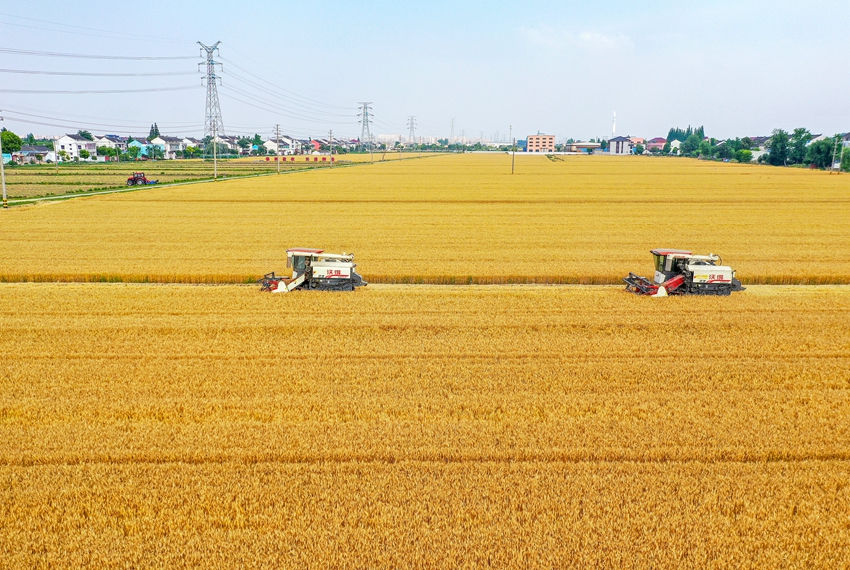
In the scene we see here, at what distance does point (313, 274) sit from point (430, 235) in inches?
543

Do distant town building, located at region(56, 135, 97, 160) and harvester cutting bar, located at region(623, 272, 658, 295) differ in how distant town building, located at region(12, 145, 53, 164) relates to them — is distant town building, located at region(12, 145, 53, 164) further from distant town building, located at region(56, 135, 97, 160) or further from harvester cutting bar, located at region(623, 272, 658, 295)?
harvester cutting bar, located at region(623, 272, 658, 295)

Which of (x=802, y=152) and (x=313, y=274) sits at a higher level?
(x=802, y=152)

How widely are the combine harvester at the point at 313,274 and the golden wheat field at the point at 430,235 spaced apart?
2.72 meters

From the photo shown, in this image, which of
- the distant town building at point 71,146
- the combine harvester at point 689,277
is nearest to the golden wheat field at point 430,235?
the combine harvester at point 689,277

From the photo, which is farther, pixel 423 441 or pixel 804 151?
pixel 804 151

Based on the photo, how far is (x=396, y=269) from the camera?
2481cm

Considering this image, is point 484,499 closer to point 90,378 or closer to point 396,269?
point 90,378

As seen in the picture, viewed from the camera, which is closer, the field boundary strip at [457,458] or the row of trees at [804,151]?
the field boundary strip at [457,458]

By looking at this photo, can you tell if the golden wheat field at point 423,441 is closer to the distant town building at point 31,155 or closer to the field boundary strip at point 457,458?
the field boundary strip at point 457,458

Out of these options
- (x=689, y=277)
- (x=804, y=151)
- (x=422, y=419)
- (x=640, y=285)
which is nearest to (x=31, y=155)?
(x=640, y=285)

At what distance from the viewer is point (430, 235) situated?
112ft

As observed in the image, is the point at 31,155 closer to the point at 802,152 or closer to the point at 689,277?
the point at 689,277

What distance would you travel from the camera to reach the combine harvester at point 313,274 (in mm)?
20969

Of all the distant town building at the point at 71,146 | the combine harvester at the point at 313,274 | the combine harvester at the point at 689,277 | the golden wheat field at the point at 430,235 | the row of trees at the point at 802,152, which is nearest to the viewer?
the combine harvester at the point at 689,277
